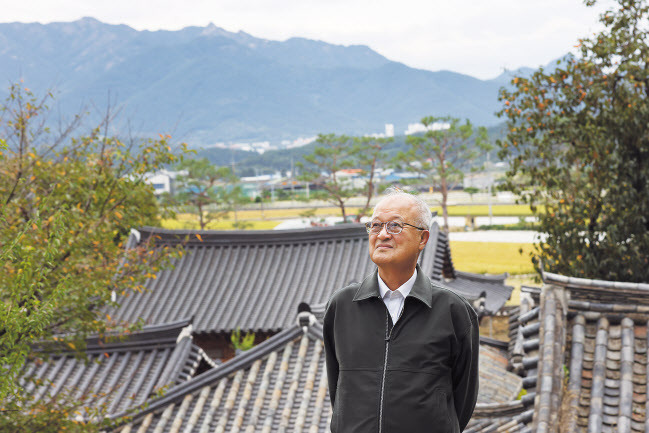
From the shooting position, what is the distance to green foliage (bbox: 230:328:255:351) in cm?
1191

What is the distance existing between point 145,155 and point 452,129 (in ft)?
98.2

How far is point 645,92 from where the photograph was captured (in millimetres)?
9648

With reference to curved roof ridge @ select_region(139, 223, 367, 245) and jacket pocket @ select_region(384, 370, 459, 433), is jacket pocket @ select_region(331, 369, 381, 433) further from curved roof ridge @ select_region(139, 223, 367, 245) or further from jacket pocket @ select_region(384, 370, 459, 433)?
curved roof ridge @ select_region(139, 223, 367, 245)

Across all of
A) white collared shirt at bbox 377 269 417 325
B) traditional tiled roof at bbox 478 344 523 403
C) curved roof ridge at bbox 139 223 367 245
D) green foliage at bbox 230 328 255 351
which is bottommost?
traditional tiled roof at bbox 478 344 523 403

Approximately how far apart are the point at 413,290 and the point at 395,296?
91 mm

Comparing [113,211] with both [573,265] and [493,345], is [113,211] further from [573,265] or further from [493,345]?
[493,345]

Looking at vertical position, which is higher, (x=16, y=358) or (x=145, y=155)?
(x=145, y=155)

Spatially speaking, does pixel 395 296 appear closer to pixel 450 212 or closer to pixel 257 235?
pixel 257 235

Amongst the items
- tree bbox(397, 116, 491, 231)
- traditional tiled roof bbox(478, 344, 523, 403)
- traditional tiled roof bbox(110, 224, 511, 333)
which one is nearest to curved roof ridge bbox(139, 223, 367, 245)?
traditional tiled roof bbox(110, 224, 511, 333)

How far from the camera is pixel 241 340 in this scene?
12.4m

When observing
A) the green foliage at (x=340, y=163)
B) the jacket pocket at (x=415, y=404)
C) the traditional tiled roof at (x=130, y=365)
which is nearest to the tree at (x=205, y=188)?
the green foliage at (x=340, y=163)

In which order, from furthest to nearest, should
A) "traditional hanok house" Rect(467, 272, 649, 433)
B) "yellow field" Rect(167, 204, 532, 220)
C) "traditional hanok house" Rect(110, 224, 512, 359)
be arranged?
1. "yellow field" Rect(167, 204, 532, 220)
2. "traditional hanok house" Rect(110, 224, 512, 359)
3. "traditional hanok house" Rect(467, 272, 649, 433)

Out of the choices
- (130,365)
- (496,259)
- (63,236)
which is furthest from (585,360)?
(496,259)

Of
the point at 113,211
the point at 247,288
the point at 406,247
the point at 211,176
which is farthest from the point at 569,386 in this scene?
the point at 211,176
